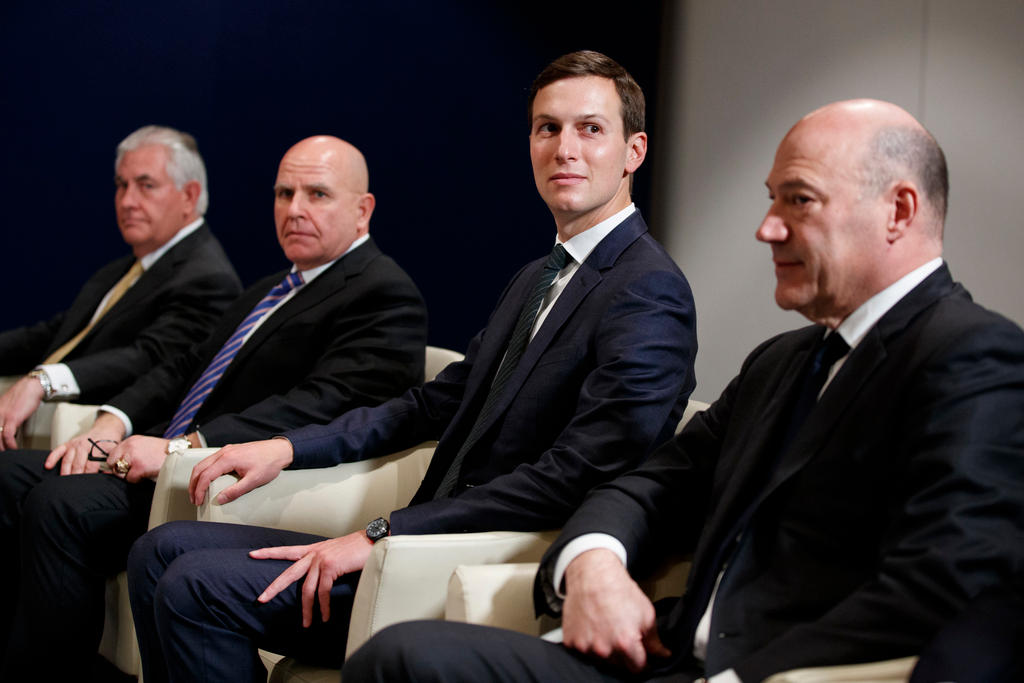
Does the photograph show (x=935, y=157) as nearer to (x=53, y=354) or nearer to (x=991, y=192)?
(x=991, y=192)

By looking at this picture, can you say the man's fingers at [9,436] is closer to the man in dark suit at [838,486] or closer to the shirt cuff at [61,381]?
the shirt cuff at [61,381]

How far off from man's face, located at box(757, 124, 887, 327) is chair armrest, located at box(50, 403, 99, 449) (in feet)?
7.29

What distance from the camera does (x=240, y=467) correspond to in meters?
2.16

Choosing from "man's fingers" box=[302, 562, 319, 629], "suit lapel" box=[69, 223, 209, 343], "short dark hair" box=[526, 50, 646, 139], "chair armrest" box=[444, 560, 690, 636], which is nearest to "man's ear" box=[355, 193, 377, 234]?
"suit lapel" box=[69, 223, 209, 343]

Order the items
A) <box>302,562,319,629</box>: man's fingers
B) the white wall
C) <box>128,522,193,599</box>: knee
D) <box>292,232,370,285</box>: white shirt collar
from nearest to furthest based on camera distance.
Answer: <box>302,562,319,629</box>: man's fingers
<box>128,522,193,599</box>: knee
the white wall
<box>292,232,370,285</box>: white shirt collar

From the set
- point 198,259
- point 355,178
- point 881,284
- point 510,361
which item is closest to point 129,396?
point 198,259

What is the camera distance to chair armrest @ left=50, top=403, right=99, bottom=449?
Answer: 9.61ft

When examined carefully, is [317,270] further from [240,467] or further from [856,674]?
[856,674]

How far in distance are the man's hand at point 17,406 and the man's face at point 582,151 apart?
6.08ft

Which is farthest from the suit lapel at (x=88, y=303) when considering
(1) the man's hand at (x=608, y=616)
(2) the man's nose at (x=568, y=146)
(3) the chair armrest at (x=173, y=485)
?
(1) the man's hand at (x=608, y=616)

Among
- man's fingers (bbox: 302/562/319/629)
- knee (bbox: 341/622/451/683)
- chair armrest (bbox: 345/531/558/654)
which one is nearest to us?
knee (bbox: 341/622/451/683)

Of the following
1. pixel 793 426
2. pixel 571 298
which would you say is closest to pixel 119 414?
pixel 571 298

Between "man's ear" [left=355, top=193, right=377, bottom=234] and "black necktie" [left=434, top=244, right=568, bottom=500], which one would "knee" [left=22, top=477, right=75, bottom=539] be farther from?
"man's ear" [left=355, top=193, right=377, bottom=234]

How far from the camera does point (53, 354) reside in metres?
3.60
